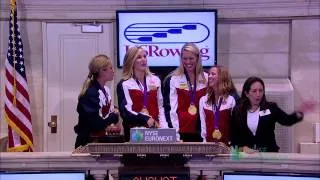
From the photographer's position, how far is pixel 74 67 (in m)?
5.59

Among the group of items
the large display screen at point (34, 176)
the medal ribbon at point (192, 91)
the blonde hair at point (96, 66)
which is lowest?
the large display screen at point (34, 176)

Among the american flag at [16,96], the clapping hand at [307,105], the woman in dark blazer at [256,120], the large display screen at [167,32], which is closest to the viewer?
the woman in dark blazer at [256,120]

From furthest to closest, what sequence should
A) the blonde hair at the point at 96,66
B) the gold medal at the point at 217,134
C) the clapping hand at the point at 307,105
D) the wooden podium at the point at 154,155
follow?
the clapping hand at the point at 307,105 < the blonde hair at the point at 96,66 < the gold medal at the point at 217,134 < the wooden podium at the point at 154,155

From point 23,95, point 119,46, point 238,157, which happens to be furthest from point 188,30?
point 238,157

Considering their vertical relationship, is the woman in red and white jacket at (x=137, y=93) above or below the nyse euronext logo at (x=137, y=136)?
above

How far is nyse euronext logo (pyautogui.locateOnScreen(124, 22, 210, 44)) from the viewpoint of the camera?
5.36m

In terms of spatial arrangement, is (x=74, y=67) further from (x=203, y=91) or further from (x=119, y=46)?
(x=203, y=91)

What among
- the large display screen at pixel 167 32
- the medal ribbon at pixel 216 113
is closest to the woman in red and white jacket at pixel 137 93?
the medal ribbon at pixel 216 113

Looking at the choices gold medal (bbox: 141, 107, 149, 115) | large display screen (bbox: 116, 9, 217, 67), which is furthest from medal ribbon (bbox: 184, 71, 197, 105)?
large display screen (bbox: 116, 9, 217, 67)

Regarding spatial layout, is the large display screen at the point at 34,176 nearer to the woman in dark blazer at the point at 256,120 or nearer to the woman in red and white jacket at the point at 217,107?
the woman in dark blazer at the point at 256,120

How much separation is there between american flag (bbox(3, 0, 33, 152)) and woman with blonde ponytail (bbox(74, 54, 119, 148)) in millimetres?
1738

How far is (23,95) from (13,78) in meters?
0.20

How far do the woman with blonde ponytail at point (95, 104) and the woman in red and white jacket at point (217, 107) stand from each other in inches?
24.3

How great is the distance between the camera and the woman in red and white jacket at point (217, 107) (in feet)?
11.1
